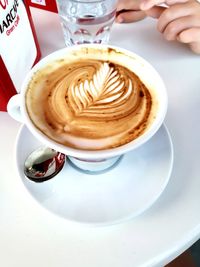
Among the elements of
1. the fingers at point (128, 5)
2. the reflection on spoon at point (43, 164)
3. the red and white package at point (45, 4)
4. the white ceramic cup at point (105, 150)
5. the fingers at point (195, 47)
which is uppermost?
the red and white package at point (45, 4)

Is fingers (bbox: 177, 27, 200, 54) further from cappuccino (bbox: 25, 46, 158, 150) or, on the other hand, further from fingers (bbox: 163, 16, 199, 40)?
cappuccino (bbox: 25, 46, 158, 150)

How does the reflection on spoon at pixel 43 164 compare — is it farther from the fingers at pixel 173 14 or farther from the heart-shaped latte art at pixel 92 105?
the fingers at pixel 173 14

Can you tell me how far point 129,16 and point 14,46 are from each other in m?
0.27

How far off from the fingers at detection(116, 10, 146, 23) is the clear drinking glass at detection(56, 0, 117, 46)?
3 cm

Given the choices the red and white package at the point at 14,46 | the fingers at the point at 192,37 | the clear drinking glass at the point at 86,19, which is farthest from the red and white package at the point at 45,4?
the fingers at the point at 192,37

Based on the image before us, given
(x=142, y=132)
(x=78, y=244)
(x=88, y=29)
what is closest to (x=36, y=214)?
(x=78, y=244)

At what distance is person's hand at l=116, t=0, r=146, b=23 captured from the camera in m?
0.71

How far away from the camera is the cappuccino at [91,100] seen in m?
0.47

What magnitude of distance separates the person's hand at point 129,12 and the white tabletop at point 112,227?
0.22m

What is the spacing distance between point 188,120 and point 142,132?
0.46ft

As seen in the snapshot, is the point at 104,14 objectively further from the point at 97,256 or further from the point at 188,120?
the point at 97,256

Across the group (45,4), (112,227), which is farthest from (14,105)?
(45,4)

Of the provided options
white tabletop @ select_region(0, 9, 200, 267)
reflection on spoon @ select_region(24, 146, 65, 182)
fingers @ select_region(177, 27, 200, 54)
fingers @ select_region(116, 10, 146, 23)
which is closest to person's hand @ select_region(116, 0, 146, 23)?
fingers @ select_region(116, 10, 146, 23)

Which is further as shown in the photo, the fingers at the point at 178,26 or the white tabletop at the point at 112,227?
the fingers at the point at 178,26
